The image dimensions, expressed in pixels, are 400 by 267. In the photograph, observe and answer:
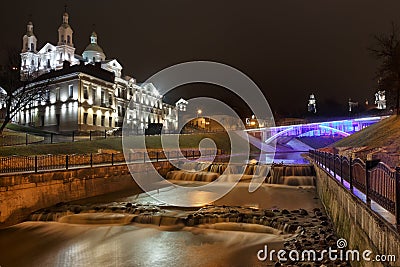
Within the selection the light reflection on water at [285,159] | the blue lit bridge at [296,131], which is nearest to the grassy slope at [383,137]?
the light reflection on water at [285,159]

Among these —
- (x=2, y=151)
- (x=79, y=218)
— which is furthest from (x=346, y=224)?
(x=2, y=151)

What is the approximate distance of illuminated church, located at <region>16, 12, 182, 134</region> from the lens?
55375 mm

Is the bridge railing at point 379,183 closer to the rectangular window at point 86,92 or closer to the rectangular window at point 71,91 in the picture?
the rectangular window at point 86,92

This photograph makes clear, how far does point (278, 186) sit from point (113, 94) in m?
47.2

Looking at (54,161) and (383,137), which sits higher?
(383,137)

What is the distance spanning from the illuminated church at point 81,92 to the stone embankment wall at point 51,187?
100ft

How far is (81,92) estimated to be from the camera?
181 feet

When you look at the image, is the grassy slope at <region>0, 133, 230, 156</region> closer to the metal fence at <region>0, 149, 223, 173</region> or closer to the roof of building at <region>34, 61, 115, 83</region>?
the metal fence at <region>0, 149, 223, 173</region>

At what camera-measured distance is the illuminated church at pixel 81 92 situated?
182 feet

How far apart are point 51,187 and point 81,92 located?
41.0 meters

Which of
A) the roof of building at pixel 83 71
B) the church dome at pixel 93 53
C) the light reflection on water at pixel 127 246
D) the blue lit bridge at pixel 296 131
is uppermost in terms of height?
the church dome at pixel 93 53

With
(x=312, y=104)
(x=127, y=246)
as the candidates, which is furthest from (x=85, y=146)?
(x=312, y=104)

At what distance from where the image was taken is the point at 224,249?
11.1 meters

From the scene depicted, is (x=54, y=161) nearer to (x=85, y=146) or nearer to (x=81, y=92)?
(x=85, y=146)
